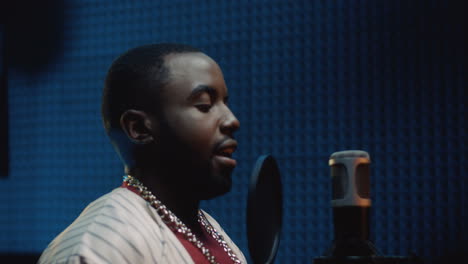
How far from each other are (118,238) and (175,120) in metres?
0.21

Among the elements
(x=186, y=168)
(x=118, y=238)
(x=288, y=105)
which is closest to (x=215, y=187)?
(x=186, y=168)

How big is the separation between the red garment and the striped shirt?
0.02 m

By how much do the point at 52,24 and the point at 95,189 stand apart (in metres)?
0.60

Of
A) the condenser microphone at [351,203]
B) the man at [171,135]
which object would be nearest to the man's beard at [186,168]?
the man at [171,135]

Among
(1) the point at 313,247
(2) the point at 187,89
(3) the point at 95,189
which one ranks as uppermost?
(2) the point at 187,89

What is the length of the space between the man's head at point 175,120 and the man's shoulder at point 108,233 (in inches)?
3.7

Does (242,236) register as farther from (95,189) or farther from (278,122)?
(95,189)

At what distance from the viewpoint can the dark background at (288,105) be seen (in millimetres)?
1736

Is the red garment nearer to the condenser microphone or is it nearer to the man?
the man

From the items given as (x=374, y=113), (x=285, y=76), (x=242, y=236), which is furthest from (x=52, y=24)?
(x=374, y=113)

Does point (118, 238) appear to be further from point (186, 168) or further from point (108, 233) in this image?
point (186, 168)

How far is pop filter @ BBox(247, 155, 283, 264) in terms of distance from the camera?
0.85 m

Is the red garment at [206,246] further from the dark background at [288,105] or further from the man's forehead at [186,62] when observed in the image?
the dark background at [288,105]

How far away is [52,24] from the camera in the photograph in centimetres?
215
